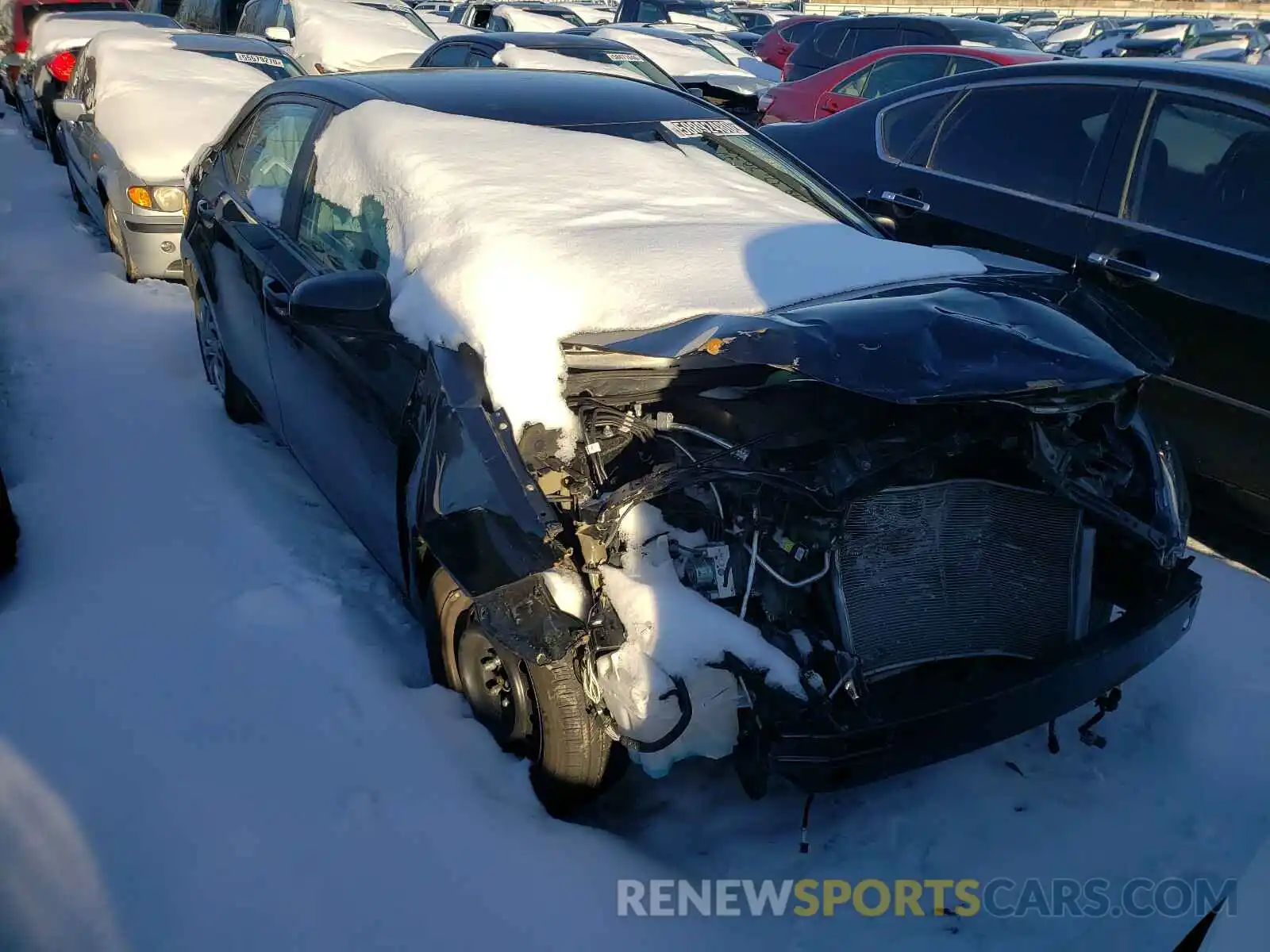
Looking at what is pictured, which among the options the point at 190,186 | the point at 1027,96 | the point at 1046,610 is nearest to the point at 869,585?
the point at 1046,610

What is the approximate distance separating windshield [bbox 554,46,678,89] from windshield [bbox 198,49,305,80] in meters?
2.31

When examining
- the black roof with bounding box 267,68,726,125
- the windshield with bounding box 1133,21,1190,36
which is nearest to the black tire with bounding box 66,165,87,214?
the black roof with bounding box 267,68,726,125

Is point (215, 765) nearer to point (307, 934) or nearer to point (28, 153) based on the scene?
point (307, 934)

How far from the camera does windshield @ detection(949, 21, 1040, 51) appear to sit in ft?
33.1

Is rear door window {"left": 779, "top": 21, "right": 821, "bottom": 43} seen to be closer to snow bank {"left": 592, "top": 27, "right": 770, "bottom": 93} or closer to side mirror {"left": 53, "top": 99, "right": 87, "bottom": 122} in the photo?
snow bank {"left": 592, "top": 27, "right": 770, "bottom": 93}

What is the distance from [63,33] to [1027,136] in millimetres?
11166

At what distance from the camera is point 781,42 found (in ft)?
53.3

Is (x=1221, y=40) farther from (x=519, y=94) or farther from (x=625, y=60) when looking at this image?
(x=519, y=94)

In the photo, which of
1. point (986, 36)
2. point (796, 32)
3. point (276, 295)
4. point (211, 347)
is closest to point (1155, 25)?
point (796, 32)

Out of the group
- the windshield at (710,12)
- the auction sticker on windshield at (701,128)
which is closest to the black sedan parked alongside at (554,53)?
the auction sticker on windshield at (701,128)

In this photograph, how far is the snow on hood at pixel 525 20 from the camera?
1266 centimetres

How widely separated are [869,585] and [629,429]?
28.3 inches

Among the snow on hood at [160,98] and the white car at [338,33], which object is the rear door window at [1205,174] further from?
the white car at [338,33]

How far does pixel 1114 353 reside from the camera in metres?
2.49
